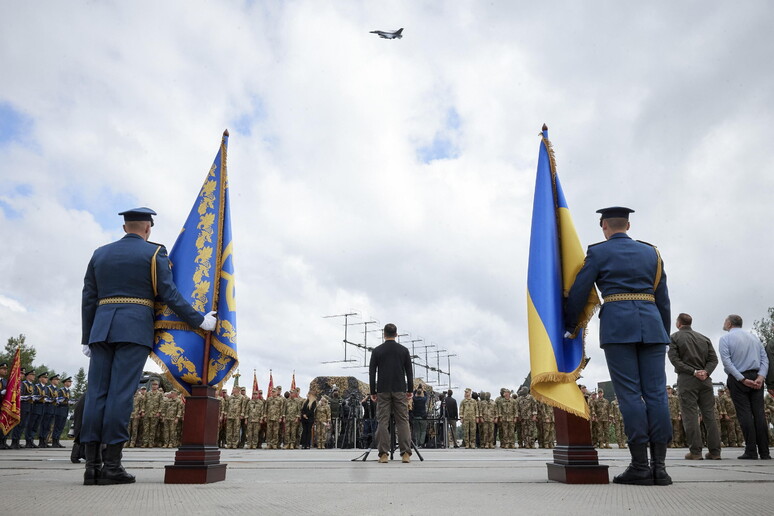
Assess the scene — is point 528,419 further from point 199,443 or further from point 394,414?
point 199,443

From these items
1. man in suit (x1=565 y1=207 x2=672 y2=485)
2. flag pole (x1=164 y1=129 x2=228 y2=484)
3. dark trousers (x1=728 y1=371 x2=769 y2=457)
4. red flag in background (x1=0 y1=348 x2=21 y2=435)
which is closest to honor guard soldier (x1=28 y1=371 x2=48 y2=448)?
red flag in background (x1=0 y1=348 x2=21 y2=435)

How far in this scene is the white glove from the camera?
13.1 feet

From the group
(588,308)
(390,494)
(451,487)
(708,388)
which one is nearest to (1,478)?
(390,494)

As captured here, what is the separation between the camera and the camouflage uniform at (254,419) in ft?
50.5

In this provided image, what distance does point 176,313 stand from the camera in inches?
155

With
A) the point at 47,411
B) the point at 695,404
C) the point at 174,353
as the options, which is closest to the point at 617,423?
the point at 695,404

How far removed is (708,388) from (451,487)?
5.28 meters

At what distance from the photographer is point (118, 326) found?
3.69 m

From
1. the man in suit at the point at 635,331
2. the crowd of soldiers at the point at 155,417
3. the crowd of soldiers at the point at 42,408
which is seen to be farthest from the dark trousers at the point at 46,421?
the man in suit at the point at 635,331

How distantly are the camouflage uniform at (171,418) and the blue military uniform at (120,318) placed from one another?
1291cm

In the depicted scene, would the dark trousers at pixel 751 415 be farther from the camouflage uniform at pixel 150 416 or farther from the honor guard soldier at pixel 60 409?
the honor guard soldier at pixel 60 409

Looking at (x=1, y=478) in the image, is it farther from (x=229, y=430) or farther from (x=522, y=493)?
(x=229, y=430)

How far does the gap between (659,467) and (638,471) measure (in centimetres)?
13

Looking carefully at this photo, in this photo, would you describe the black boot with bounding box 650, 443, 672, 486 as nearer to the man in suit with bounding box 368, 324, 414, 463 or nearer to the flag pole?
the flag pole
